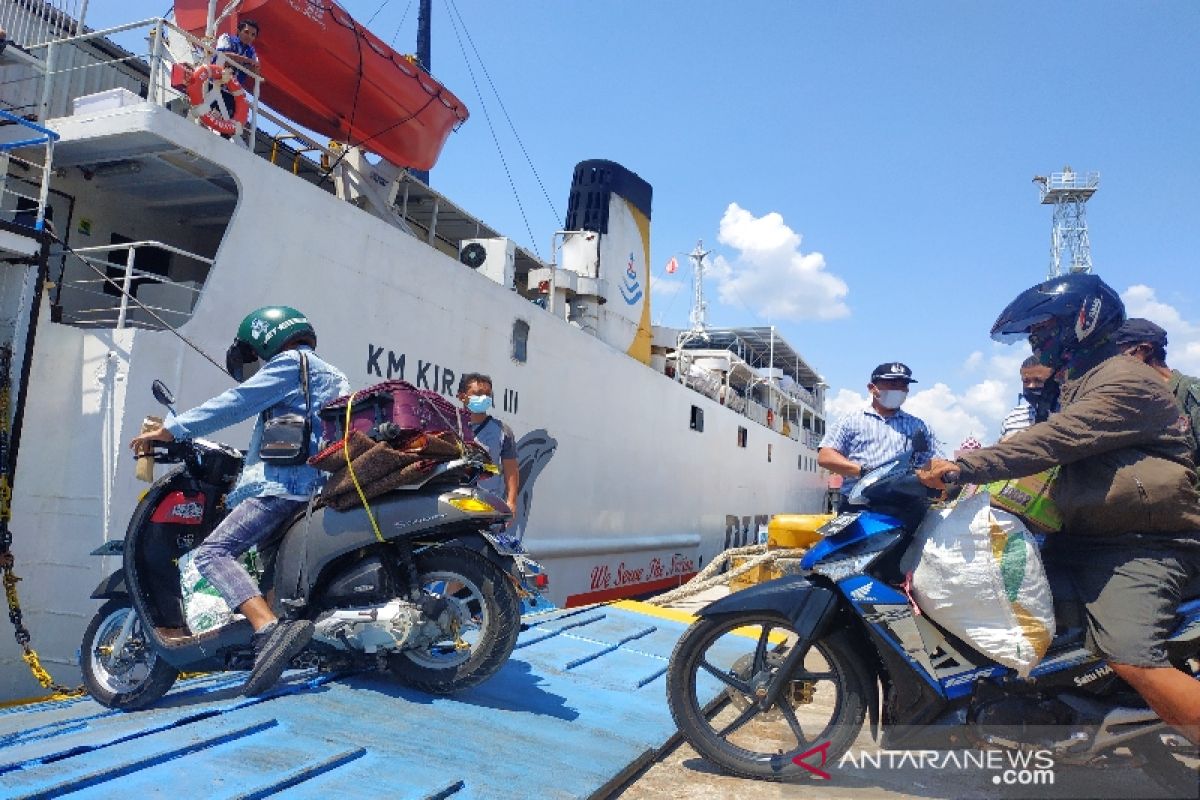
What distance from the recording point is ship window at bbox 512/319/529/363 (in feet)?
28.9

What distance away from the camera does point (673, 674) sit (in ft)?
8.80

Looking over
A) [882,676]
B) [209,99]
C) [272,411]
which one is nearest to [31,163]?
[209,99]

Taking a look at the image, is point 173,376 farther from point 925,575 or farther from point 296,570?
point 925,575

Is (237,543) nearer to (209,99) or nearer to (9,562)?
(9,562)

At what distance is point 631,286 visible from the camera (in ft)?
44.5

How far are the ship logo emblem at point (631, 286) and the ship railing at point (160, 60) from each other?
7500 mm

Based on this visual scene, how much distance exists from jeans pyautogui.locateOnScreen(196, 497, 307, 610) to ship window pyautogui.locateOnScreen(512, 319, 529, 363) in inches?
228

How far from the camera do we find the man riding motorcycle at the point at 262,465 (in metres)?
2.79

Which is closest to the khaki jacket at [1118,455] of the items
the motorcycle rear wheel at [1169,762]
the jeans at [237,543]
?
the motorcycle rear wheel at [1169,762]

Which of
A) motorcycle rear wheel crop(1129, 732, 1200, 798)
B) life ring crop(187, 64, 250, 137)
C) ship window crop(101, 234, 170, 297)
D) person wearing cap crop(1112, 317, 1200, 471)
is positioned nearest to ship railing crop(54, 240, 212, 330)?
ship window crop(101, 234, 170, 297)

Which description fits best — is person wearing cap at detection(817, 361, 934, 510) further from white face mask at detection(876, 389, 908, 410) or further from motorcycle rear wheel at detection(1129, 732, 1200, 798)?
motorcycle rear wheel at detection(1129, 732, 1200, 798)

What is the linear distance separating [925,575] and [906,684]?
33 cm

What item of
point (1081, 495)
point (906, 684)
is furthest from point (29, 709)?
point (1081, 495)

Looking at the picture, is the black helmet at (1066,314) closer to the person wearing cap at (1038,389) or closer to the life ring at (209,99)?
the person wearing cap at (1038,389)
